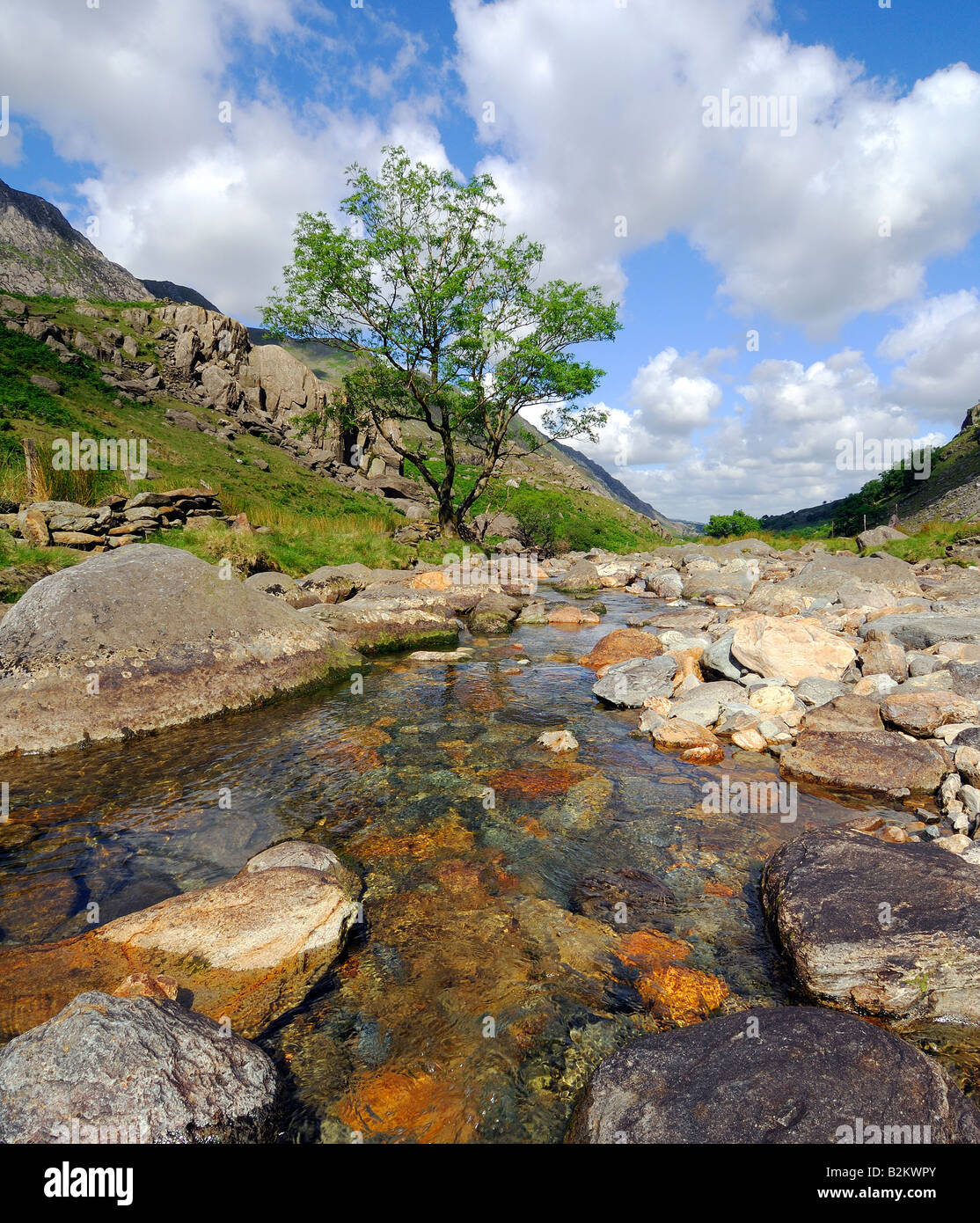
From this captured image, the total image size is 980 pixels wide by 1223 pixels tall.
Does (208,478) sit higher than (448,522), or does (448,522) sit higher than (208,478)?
(208,478)

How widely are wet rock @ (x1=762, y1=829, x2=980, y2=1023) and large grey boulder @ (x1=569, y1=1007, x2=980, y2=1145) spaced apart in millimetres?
797

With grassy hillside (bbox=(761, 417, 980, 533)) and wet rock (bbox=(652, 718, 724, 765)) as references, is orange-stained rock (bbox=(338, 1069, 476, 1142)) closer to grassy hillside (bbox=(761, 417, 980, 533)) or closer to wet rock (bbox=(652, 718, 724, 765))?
wet rock (bbox=(652, 718, 724, 765))

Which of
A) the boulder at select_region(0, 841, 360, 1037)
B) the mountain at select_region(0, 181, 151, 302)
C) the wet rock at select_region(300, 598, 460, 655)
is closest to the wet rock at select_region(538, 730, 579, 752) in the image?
the boulder at select_region(0, 841, 360, 1037)

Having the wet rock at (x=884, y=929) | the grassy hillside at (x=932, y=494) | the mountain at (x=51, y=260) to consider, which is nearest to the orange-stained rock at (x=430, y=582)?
the wet rock at (x=884, y=929)

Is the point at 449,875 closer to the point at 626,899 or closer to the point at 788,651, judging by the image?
the point at 626,899

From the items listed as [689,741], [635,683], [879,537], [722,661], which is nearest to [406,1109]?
[689,741]

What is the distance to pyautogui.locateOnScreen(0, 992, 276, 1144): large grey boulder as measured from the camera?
2428 mm

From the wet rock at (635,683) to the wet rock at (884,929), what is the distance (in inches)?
218

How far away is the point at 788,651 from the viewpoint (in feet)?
33.2

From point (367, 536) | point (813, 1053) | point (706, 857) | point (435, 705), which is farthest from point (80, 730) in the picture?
point (367, 536)

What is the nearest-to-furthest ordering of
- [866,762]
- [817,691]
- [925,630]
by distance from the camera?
[866,762]
[817,691]
[925,630]

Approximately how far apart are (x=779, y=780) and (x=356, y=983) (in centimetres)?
560

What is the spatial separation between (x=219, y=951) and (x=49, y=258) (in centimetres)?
20074
